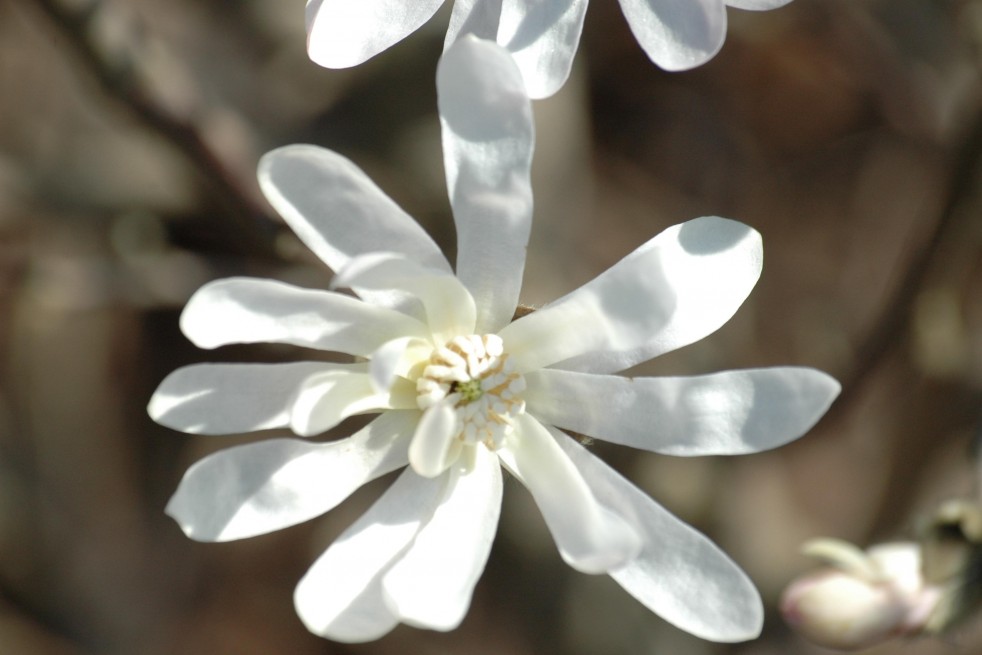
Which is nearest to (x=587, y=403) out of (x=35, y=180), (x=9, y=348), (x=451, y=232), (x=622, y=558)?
(x=622, y=558)

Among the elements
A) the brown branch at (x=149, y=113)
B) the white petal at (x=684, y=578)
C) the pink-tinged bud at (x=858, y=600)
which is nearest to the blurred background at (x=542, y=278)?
the brown branch at (x=149, y=113)

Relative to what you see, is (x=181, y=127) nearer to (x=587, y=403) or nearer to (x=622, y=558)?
(x=587, y=403)

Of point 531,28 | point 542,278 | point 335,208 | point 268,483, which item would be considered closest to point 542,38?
point 531,28

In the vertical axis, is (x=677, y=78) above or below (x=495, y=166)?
above

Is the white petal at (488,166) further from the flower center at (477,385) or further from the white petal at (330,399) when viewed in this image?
the white petal at (330,399)

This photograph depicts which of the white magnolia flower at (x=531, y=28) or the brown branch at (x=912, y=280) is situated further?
the brown branch at (x=912, y=280)

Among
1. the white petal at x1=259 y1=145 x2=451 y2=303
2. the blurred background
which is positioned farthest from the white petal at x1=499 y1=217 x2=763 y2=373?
the blurred background

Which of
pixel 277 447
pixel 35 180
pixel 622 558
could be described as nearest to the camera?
pixel 622 558
